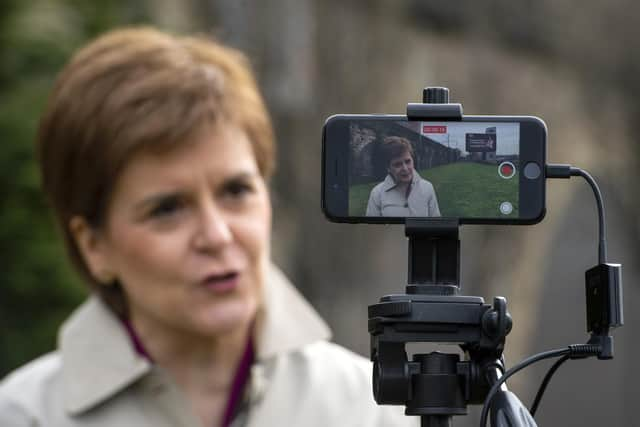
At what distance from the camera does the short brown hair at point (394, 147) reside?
4.10 feet

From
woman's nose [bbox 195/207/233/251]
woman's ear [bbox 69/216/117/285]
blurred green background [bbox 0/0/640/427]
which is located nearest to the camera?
woman's nose [bbox 195/207/233/251]

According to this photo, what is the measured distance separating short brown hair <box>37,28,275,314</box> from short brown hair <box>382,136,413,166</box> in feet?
2.56

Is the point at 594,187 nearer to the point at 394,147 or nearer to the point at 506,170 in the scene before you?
the point at 506,170

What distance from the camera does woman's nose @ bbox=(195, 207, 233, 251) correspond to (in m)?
1.96

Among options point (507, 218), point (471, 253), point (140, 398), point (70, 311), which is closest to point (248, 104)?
point (140, 398)

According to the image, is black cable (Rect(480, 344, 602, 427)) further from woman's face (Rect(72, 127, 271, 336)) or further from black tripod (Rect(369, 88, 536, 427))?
woman's face (Rect(72, 127, 271, 336))

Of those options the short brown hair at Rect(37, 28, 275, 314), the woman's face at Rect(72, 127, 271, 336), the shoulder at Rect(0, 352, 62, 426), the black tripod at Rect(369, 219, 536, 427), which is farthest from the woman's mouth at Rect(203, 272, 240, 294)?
the black tripod at Rect(369, 219, 536, 427)

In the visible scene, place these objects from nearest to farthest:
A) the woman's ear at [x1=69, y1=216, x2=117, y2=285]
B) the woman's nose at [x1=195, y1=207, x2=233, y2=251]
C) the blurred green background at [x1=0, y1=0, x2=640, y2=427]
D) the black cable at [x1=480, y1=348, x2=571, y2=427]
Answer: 1. the black cable at [x1=480, y1=348, x2=571, y2=427]
2. the woman's nose at [x1=195, y1=207, x2=233, y2=251]
3. the woman's ear at [x1=69, y1=216, x2=117, y2=285]
4. the blurred green background at [x1=0, y1=0, x2=640, y2=427]

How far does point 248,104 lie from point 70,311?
1.84m

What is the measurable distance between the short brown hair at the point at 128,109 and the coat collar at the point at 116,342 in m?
0.10

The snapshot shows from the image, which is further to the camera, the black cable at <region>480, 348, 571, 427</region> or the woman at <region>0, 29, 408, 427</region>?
the woman at <region>0, 29, 408, 427</region>

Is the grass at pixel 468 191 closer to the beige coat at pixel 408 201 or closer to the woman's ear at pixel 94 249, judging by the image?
the beige coat at pixel 408 201

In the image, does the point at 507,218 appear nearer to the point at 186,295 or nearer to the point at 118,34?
the point at 186,295

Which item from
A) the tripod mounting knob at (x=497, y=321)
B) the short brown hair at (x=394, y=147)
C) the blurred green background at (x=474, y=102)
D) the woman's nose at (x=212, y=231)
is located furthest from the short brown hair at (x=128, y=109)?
the blurred green background at (x=474, y=102)
